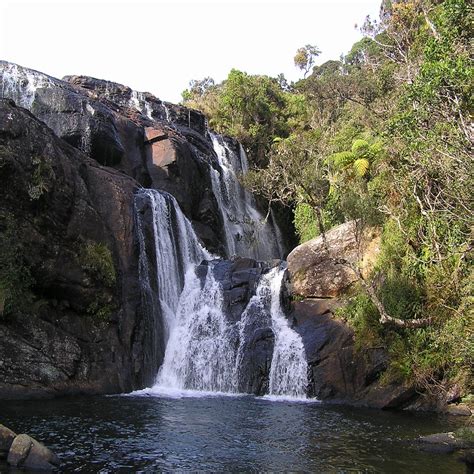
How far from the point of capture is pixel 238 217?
1398 inches

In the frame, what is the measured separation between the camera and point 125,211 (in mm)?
22344

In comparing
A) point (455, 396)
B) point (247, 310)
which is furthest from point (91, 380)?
point (455, 396)

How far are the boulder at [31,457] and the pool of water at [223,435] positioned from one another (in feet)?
0.92

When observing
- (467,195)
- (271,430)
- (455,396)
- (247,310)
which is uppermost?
(467,195)

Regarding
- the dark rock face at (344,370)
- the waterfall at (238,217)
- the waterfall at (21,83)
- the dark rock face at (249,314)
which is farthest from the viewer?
the waterfall at (238,217)

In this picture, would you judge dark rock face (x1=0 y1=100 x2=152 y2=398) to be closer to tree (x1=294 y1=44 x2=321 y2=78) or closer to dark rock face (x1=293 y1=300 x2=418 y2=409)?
dark rock face (x1=293 y1=300 x2=418 y2=409)

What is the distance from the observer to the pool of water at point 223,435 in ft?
33.3

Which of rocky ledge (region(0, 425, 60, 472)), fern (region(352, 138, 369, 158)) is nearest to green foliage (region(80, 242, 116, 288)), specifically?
rocky ledge (region(0, 425, 60, 472))

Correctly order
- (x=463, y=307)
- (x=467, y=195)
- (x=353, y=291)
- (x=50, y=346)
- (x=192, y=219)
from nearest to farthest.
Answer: (x=467, y=195)
(x=463, y=307)
(x=50, y=346)
(x=353, y=291)
(x=192, y=219)

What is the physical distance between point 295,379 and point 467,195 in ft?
31.6

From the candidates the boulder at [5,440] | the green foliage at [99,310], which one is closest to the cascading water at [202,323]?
the green foliage at [99,310]

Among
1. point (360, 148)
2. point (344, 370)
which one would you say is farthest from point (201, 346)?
point (360, 148)

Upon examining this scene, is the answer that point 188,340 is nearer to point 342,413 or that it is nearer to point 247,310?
point 247,310

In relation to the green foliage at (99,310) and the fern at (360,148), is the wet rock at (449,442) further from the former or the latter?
the fern at (360,148)
